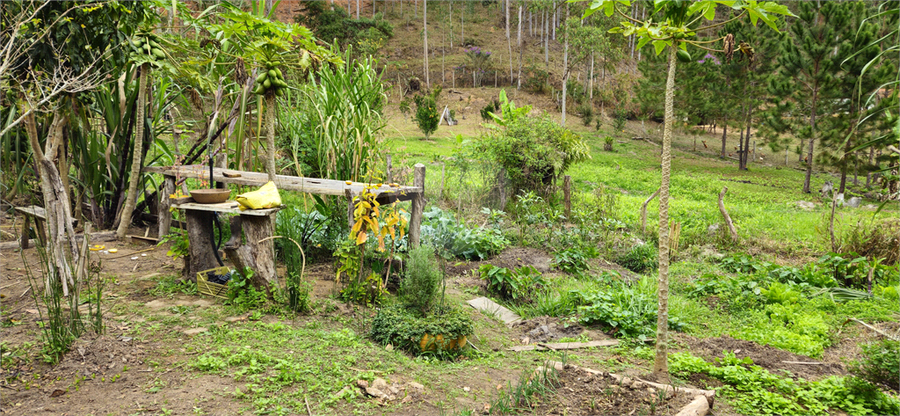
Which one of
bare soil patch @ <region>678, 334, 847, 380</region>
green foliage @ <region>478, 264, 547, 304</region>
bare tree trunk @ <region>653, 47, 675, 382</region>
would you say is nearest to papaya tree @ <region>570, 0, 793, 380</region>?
bare tree trunk @ <region>653, 47, 675, 382</region>

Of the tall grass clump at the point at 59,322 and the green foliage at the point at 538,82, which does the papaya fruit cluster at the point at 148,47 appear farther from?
the green foliage at the point at 538,82

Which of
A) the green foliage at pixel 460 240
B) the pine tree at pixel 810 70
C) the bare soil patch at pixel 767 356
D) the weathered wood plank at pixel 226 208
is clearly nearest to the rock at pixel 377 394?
the weathered wood plank at pixel 226 208

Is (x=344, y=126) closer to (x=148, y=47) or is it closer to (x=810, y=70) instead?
(x=148, y=47)

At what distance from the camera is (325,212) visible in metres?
4.86

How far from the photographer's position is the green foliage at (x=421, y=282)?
11.5 ft

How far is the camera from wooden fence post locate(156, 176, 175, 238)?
470 centimetres

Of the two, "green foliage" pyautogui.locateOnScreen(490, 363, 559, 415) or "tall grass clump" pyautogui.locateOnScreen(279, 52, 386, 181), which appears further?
"tall grass clump" pyautogui.locateOnScreen(279, 52, 386, 181)

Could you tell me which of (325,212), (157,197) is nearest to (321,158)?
(325,212)

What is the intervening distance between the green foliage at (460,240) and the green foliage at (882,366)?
3.40m

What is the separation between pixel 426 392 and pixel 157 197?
160 inches

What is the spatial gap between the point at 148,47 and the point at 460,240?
3.43 m

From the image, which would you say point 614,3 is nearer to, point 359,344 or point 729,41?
point 729,41

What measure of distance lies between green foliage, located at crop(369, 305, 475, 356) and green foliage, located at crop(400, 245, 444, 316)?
0.58 feet

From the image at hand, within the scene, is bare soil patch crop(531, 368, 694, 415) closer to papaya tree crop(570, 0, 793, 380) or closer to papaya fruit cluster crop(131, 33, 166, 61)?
papaya tree crop(570, 0, 793, 380)
